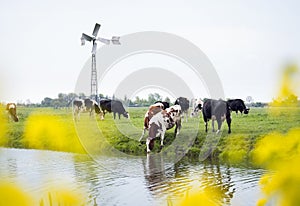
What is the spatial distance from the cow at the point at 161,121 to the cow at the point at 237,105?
154 cm

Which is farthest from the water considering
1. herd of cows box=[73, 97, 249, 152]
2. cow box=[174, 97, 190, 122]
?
cow box=[174, 97, 190, 122]

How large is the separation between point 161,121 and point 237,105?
8.31 feet

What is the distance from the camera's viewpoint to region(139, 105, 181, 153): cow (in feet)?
33.1

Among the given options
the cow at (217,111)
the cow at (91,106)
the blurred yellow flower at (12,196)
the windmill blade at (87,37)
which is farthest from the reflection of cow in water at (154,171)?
the windmill blade at (87,37)

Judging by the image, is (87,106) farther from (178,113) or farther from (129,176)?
(129,176)

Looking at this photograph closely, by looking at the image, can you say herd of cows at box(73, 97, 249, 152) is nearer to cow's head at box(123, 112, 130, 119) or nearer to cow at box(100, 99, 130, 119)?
cow's head at box(123, 112, 130, 119)

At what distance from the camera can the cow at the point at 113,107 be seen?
13481mm

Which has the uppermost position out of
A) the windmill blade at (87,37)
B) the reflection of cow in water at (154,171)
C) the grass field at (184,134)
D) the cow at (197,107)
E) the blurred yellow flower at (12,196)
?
the windmill blade at (87,37)

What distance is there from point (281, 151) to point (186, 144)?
866 cm

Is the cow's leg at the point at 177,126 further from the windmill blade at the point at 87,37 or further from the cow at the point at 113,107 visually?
A: the windmill blade at the point at 87,37

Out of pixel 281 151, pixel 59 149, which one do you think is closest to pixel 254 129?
pixel 59 149

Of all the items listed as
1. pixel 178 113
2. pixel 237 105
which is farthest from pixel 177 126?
pixel 237 105

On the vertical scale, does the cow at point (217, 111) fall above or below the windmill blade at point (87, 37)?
below

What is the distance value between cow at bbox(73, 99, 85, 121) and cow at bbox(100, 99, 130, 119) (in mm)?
650
